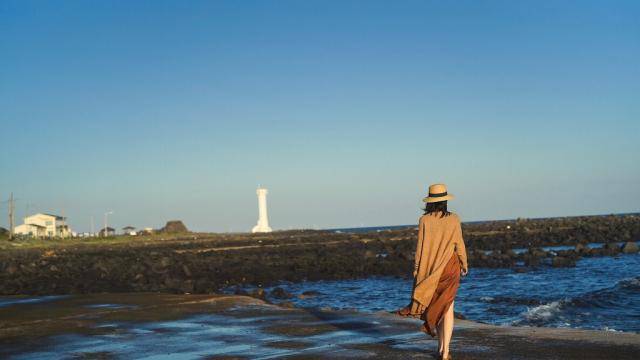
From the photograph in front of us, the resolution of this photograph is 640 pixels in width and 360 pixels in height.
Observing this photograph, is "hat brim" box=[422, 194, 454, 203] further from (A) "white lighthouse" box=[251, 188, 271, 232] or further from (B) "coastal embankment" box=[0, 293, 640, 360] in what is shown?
(A) "white lighthouse" box=[251, 188, 271, 232]

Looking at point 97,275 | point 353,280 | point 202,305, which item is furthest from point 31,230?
point 202,305

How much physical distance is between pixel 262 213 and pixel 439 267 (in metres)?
108

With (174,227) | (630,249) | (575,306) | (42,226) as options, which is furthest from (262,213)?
(575,306)

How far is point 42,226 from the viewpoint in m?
99.8

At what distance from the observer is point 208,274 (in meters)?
27.2

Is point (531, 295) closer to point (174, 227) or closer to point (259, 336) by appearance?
point (259, 336)

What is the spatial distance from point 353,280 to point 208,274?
649 cm

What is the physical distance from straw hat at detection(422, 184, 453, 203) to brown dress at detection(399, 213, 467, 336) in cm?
18

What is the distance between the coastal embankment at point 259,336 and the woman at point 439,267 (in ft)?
2.00

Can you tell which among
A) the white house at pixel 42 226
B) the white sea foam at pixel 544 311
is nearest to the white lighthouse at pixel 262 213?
the white house at pixel 42 226

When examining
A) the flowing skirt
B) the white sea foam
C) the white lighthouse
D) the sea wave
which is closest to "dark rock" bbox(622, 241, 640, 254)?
the sea wave

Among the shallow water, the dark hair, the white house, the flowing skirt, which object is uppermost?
the white house

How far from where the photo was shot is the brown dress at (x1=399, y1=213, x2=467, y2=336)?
6926 millimetres

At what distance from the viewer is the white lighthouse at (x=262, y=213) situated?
354 feet
